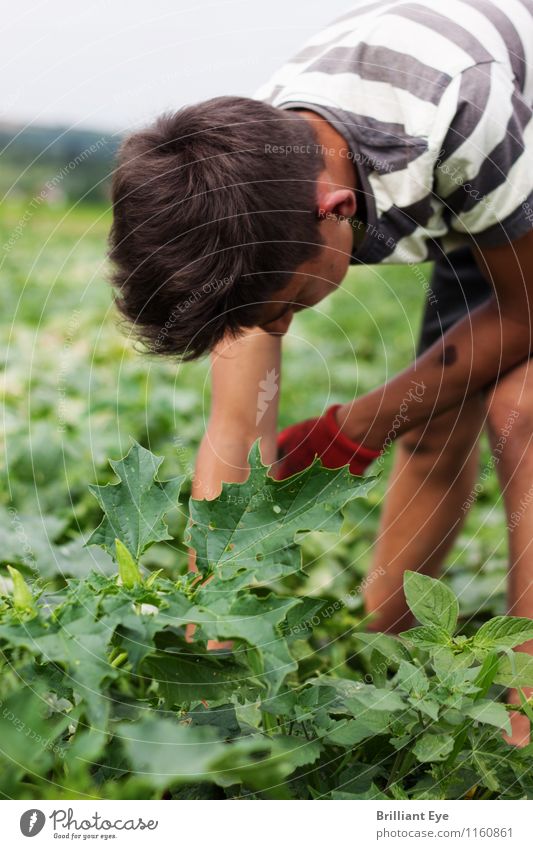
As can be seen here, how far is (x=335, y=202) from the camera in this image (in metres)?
1.41

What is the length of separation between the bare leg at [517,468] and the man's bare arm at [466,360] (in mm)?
56

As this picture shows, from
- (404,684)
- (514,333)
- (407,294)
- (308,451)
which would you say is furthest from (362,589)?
(407,294)

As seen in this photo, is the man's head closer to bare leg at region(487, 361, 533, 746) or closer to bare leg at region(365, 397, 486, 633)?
bare leg at region(487, 361, 533, 746)

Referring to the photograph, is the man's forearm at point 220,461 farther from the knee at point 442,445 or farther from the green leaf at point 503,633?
the green leaf at point 503,633

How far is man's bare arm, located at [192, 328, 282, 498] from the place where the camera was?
1577 millimetres

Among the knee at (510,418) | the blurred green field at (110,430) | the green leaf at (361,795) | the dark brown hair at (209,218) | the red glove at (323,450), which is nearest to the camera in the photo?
the green leaf at (361,795)

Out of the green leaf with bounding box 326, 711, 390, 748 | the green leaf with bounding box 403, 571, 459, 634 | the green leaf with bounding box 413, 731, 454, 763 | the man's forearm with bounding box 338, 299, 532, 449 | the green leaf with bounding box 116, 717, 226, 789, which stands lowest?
the man's forearm with bounding box 338, 299, 532, 449

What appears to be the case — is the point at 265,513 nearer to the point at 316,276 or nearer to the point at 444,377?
the point at 316,276

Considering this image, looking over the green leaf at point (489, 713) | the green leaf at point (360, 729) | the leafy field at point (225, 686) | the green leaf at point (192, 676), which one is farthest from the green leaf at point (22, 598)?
the green leaf at point (489, 713)

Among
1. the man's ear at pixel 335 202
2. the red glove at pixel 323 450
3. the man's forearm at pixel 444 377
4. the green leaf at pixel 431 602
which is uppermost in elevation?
the man's ear at pixel 335 202

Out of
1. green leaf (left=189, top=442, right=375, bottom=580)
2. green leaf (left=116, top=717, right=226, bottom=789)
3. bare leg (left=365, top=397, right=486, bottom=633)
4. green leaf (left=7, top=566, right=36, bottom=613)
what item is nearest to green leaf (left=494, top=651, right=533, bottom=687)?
green leaf (left=189, top=442, right=375, bottom=580)

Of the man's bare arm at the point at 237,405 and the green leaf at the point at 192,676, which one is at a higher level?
the green leaf at the point at 192,676

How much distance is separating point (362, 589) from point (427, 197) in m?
0.90

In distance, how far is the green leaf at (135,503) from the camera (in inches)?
40.6
